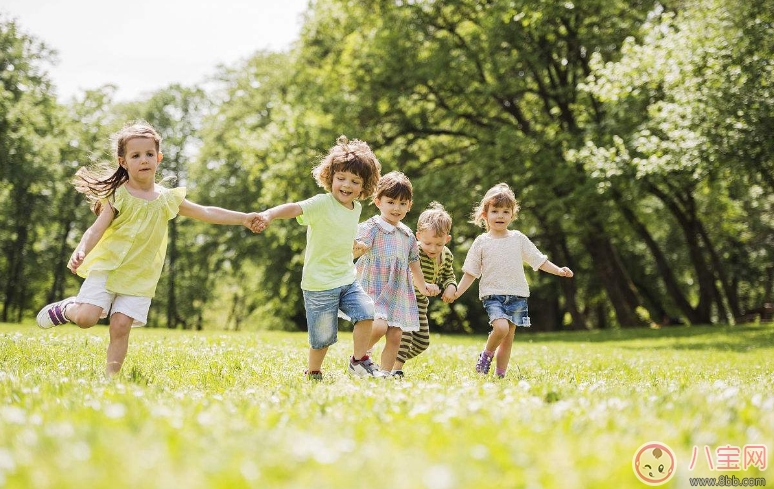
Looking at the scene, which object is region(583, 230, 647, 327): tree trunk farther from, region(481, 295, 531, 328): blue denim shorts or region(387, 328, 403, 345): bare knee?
region(387, 328, 403, 345): bare knee

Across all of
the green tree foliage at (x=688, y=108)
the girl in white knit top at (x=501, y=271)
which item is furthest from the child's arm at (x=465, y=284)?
the green tree foliage at (x=688, y=108)

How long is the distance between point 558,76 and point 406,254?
2117cm

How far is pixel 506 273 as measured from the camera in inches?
328

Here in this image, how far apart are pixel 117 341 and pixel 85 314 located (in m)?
0.43

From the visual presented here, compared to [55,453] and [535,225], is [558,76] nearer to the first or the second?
[535,225]

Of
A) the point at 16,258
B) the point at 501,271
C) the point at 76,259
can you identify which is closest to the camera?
the point at 76,259

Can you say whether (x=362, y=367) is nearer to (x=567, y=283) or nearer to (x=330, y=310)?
(x=330, y=310)

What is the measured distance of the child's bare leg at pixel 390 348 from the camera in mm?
7555

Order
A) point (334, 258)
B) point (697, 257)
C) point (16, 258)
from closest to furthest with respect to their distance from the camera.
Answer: point (334, 258)
point (697, 257)
point (16, 258)

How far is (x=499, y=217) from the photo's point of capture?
334 inches

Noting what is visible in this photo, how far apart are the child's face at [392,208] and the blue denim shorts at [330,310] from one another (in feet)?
3.75

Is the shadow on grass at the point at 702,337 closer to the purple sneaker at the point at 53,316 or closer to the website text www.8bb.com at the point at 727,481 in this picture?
the purple sneaker at the point at 53,316

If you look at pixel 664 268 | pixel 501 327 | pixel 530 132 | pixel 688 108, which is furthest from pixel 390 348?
pixel 664 268

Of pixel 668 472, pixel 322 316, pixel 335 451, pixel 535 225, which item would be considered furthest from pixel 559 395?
pixel 535 225
